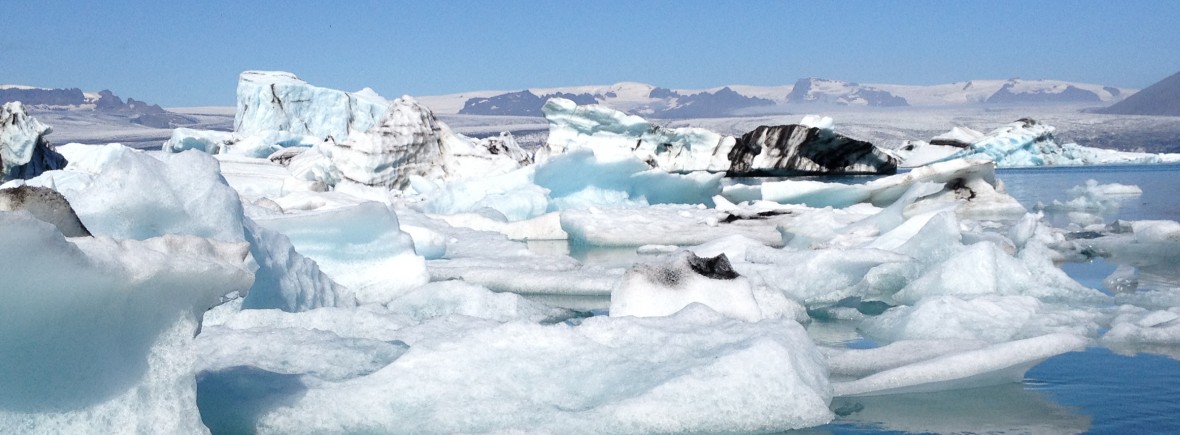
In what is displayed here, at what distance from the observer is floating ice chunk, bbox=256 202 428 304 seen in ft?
17.5

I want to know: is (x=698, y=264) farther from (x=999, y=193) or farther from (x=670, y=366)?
(x=999, y=193)

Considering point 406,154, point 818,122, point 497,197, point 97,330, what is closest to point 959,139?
point 818,122

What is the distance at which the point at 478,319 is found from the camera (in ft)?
12.5

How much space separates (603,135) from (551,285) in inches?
627

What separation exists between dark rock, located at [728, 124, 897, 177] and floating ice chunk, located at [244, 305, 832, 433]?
69.5 ft

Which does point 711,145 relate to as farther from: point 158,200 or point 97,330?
point 97,330

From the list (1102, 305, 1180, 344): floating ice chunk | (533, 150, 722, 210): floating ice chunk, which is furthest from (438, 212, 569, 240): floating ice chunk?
(1102, 305, 1180, 344): floating ice chunk

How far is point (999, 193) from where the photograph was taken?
1260 cm

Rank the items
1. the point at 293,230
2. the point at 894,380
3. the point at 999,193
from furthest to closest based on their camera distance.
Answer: the point at 999,193 < the point at 293,230 < the point at 894,380

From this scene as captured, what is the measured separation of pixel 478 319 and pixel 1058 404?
2.12 m

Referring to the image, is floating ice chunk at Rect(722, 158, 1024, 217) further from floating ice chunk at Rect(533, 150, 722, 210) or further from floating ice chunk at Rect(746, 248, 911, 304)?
floating ice chunk at Rect(746, 248, 911, 304)

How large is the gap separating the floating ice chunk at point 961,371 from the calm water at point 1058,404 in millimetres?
53

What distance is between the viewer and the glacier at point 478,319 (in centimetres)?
175

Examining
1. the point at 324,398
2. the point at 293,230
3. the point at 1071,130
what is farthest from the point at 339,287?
the point at 1071,130
